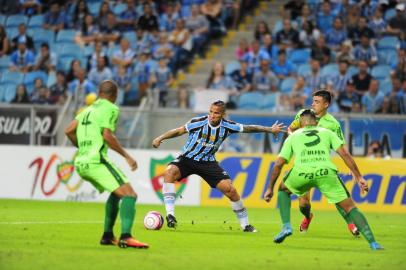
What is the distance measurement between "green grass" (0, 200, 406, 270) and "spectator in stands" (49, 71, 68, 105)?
6836 millimetres

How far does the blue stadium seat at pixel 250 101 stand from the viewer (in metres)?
25.1

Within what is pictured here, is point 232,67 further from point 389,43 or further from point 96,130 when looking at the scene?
point 96,130

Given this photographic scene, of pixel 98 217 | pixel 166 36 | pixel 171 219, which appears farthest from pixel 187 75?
pixel 171 219

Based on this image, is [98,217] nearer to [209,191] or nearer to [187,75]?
[209,191]

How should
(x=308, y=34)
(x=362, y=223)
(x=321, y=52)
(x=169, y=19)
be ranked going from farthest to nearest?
(x=169, y=19)
(x=308, y=34)
(x=321, y=52)
(x=362, y=223)

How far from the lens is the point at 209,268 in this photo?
1066 centimetres

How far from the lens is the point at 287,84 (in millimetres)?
25969

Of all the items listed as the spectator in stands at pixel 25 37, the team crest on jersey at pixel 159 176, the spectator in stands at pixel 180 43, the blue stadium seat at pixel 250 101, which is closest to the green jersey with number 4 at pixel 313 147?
the team crest on jersey at pixel 159 176

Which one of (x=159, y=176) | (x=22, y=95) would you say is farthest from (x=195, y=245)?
(x=22, y=95)

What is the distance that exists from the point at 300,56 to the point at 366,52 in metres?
1.83

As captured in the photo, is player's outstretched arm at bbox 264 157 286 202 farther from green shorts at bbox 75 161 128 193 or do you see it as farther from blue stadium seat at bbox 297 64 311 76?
blue stadium seat at bbox 297 64 311 76

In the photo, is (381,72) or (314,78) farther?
(381,72)

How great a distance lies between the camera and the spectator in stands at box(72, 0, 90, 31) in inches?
1240

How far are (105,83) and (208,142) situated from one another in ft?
14.8
